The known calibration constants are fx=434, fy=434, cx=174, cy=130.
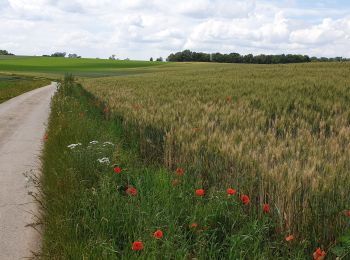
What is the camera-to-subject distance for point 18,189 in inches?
273

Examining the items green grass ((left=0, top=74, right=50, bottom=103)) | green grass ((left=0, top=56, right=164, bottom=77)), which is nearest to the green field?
green grass ((left=0, top=74, right=50, bottom=103))

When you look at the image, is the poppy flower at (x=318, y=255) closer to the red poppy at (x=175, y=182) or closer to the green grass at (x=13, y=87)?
the red poppy at (x=175, y=182)

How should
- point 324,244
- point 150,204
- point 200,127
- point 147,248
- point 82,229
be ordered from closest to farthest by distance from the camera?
point 147,248 < point 324,244 < point 82,229 < point 150,204 < point 200,127

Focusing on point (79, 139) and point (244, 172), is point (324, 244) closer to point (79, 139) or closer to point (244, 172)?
point (244, 172)

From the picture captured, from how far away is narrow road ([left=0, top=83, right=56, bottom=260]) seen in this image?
479 cm

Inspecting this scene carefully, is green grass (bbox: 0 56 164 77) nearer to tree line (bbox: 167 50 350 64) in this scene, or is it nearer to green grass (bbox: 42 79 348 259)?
tree line (bbox: 167 50 350 64)

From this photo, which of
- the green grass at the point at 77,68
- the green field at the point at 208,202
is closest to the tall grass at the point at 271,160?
the green field at the point at 208,202

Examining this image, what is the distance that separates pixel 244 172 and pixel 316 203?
101cm

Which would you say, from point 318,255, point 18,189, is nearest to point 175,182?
point 318,255

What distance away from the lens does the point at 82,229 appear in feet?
13.4

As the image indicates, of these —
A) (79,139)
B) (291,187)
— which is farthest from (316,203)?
(79,139)

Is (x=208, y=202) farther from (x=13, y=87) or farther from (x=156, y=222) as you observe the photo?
(x=13, y=87)

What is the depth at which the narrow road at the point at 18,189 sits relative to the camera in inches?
189

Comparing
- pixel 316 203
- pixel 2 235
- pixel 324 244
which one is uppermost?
pixel 316 203
